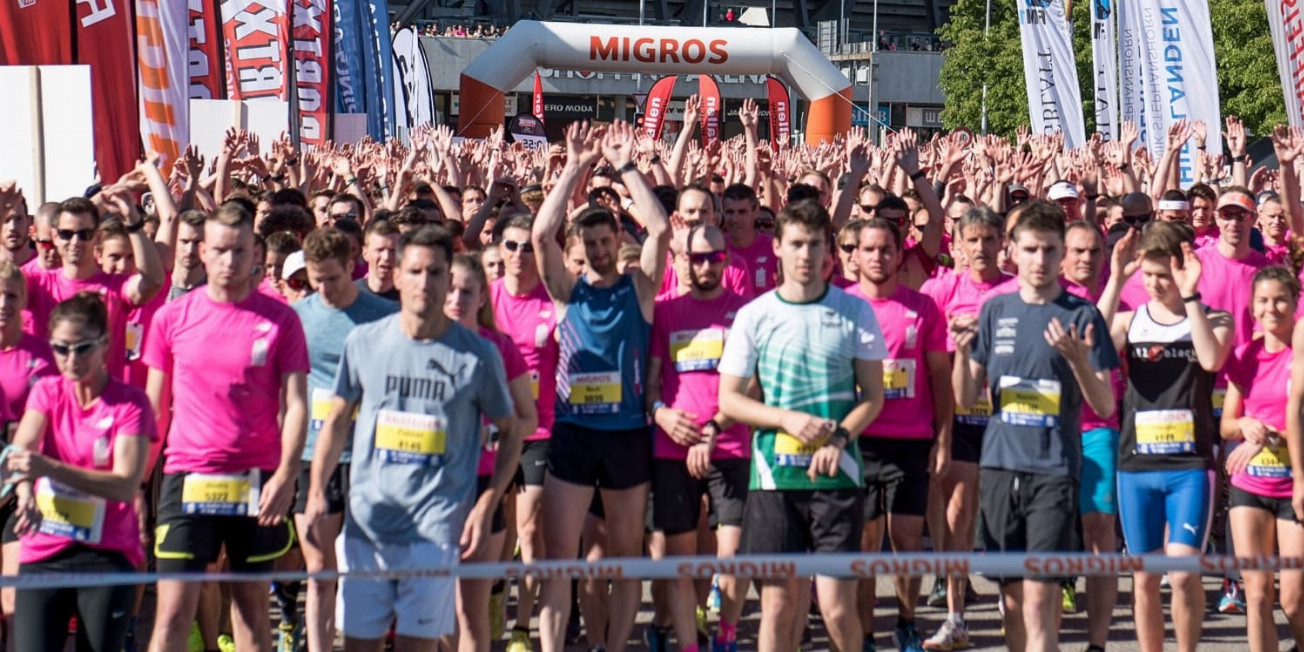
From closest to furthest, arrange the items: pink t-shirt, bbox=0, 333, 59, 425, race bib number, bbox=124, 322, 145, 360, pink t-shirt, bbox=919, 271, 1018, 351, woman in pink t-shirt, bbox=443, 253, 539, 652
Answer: woman in pink t-shirt, bbox=443, 253, 539, 652, pink t-shirt, bbox=0, 333, 59, 425, race bib number, bbox=124, 322, 145, 360, pink t-shirt, bbox=919, 271, 1018, 351

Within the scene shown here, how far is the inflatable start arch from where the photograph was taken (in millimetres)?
33062

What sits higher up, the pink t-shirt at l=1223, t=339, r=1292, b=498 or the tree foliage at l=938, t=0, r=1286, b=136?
the tree foliage at l=938, t=0, r=1286, b=136

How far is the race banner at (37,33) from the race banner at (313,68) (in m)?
7.17

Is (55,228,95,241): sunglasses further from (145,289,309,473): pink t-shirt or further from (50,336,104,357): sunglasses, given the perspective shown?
(50,336,104,357): sunglasses

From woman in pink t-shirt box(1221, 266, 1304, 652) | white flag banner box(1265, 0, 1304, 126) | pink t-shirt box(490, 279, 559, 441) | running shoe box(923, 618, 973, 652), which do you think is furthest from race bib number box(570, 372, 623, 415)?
white flag banner box(1265, 0, 1304, 126)

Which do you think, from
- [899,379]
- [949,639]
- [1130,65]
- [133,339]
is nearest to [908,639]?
[949,639]

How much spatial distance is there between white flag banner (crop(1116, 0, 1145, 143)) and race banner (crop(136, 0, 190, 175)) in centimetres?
976

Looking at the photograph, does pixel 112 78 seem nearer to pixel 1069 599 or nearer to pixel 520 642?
pixel 520 642

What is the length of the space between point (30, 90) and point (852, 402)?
730 centimetres

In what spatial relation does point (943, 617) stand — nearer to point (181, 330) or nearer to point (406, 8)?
point (181, 330)

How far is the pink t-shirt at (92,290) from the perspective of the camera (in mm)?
7746

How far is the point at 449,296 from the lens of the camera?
6.68 m

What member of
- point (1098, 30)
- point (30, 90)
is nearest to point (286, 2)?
point (30, 90)

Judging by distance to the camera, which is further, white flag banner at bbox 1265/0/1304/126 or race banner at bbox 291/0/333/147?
race banner at bbox 291/0/333/147
